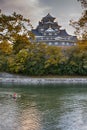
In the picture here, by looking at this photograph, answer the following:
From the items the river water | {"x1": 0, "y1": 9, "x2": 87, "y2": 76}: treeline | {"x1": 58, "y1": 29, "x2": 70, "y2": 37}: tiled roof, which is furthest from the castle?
the river water

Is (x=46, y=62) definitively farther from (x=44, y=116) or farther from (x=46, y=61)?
(x=44, y=116)

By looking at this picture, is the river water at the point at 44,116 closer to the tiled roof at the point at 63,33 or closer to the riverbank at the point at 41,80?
the riverbank at the point at 41,80

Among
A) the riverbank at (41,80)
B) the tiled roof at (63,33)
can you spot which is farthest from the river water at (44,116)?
the tiled roof at (63,33)

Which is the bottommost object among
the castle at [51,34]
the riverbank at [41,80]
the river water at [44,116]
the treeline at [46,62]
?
the river water at [44,116]

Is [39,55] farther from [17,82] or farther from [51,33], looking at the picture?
[51,33]

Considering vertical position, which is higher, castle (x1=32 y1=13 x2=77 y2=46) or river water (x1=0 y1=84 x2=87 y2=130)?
castle (x1=32 y1=13 x2=77 y2=46)

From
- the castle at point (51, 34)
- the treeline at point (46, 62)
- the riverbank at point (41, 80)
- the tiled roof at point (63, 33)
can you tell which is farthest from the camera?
the tiled roof at point (63, 33)

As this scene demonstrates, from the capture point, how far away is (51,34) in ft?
381

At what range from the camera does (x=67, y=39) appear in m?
113

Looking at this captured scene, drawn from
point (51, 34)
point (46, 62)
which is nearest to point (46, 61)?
point (46, 62)

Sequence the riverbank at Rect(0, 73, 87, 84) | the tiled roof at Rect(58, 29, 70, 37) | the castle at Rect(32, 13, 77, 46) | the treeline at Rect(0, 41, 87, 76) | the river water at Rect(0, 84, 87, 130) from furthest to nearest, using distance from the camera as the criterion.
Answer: the tiled roof at Rect(58, 29, 70, 37)
the castle at Rect(32, 13, 77, 46)
the treeline at Rect(0, 41, 87, 76)
the riverbank at Rect(0, 73, 87, 84)
the river water at Rect(0, 84, 87, 130)

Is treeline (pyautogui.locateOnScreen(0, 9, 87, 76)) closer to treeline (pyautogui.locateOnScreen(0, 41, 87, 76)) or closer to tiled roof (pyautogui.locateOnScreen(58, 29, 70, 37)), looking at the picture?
treeline (pyautogui.locateOnScreen(0, 41, 87, 76))

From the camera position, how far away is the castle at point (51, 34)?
112812 mm

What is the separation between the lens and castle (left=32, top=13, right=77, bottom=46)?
370 ft
